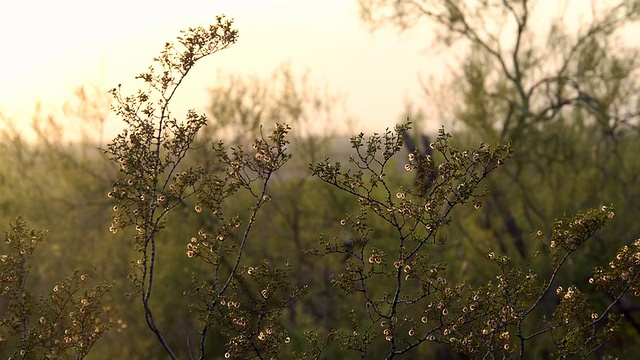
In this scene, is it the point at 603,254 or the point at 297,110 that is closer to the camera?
the point at 603,254

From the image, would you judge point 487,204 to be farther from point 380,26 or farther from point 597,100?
point 380,26

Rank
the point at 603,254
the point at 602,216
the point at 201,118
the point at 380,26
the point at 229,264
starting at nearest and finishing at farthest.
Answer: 1. the point at 602,216
2. the point at 201,118
3. the point at 603,254
4. the point at 380,26
5. the point at 229,264

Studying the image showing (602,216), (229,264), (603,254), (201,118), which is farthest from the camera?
(229,264)

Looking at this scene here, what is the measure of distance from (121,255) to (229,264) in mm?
4022

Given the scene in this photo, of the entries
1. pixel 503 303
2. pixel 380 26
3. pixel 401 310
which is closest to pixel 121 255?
pixel 401 310

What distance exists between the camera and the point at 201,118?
29.7 feet

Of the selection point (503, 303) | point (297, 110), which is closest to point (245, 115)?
point (297, 110)

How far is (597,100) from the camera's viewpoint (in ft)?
64.5

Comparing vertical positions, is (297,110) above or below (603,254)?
above

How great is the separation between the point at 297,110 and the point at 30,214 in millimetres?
9276

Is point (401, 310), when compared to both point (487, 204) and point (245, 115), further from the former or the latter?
point (245, 115)

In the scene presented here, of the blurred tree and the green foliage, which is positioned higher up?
the blurred tree

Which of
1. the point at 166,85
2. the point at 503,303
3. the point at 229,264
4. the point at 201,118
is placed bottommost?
the point at 503,303

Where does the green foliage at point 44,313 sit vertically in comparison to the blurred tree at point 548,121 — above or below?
below
